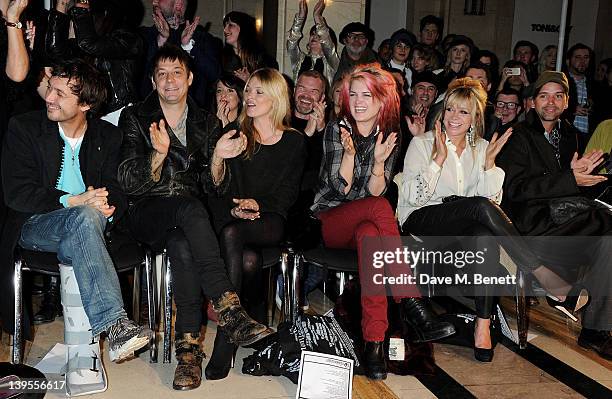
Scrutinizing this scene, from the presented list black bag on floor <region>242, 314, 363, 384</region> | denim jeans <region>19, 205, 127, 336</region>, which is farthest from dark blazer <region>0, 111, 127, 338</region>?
black bag on floor <region>242, 314, 363, 384</region>

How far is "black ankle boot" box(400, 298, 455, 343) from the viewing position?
3.51 metres

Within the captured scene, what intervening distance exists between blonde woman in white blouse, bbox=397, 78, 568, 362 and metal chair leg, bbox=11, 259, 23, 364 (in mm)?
1925

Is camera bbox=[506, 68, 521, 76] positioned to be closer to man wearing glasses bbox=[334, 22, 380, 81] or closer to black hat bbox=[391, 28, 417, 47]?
black hat bbox=[391, 28, 417, 47]

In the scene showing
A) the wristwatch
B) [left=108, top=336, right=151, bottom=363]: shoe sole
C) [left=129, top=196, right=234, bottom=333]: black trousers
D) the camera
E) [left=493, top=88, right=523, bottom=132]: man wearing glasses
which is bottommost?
[left=108, top=336, right=151, bottom=363]: shoe sole

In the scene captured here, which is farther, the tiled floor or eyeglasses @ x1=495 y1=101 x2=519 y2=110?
eyeglasses @ x1=495 y1=101 x2=519 y2=110

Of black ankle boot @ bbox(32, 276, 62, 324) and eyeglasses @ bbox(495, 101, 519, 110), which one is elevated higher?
eyeglasses @ bbox(495, 101, 519, 110)

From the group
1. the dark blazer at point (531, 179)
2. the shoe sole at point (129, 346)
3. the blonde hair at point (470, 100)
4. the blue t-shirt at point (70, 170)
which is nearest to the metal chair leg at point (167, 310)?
the shoe sole at point (129, 346)

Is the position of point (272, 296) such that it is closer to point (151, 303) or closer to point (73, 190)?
point (151, 303)

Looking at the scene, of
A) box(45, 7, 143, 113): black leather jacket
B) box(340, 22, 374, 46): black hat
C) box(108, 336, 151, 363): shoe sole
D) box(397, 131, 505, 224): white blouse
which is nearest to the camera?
box(108, 336, 151, 363): shoe sole

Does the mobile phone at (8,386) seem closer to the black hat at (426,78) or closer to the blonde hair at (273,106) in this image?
the blonde hair at (273,106)

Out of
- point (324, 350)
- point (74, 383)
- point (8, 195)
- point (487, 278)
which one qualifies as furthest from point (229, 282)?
point (487, 278)

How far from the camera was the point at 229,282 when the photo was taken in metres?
3.21

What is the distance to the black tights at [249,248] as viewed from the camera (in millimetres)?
3336

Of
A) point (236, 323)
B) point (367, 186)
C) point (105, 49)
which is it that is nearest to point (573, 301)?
point (367, 186)
